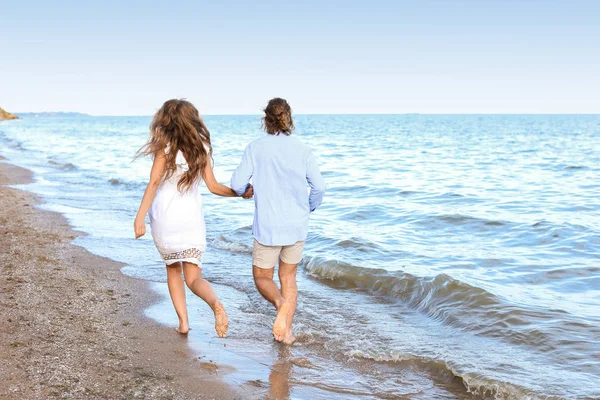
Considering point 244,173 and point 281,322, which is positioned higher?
point 244,173

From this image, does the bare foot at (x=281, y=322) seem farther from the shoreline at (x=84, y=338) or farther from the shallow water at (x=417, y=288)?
the shoreline at (x=84, y=338)

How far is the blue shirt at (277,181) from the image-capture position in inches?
190

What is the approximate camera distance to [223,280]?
24.2 ft

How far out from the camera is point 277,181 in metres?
4.84

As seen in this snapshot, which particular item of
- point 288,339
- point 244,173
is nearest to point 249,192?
A: point 244,173

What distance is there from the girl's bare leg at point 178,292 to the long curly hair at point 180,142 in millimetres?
749

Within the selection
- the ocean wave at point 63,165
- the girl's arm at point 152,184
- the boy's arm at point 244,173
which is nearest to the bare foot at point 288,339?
the boy's arm at point 244,173

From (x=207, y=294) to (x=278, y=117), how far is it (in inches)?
56.4

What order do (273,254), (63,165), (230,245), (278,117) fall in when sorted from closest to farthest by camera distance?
1. (278,117)
2. (273,254)
3. (230,245)
4. (63,165)

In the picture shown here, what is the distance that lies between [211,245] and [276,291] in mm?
4460

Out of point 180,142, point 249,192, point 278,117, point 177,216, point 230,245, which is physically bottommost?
point 230,245

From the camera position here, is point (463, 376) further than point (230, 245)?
No

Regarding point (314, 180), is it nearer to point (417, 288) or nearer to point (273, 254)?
point (273, 254)

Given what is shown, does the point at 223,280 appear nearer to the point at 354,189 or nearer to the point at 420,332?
the point at 420,332
